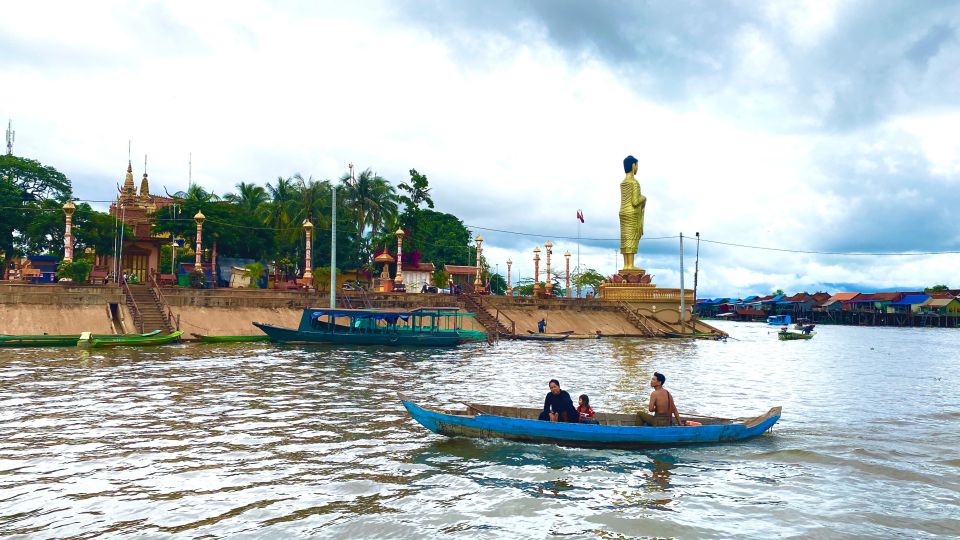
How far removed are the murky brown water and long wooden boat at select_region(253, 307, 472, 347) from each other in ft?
40.6

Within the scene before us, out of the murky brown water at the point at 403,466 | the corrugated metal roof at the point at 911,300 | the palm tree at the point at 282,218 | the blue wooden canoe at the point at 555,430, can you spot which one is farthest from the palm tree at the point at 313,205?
the corrugated metal roof at the point at 911,300

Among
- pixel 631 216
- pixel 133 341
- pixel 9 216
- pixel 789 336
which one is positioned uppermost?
pixel 631 216

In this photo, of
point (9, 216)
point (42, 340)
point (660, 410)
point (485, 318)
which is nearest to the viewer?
point (660, 410)

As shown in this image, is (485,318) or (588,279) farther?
(588,279)

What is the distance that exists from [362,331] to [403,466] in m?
27.4

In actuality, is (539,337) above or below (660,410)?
below

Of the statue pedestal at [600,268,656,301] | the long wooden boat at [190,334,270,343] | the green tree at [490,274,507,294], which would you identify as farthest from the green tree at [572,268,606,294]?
the long wooden boat at [190,334,270,343]

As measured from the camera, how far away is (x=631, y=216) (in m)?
71.8

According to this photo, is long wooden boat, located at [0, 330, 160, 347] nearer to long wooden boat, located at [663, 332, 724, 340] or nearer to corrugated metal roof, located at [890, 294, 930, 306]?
long wooden boat, located at [663, 332, 724, 340]

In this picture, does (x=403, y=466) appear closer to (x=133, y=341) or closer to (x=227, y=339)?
(x=133, y=341)

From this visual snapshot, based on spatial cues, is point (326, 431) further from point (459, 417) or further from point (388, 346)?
point (388, 346)

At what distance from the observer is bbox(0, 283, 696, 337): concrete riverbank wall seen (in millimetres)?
35938

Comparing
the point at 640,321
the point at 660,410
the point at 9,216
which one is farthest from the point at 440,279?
the point at 660,410

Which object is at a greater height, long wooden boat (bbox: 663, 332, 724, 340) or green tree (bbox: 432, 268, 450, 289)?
green tree (bbox: 432, 268, 450, 289)
